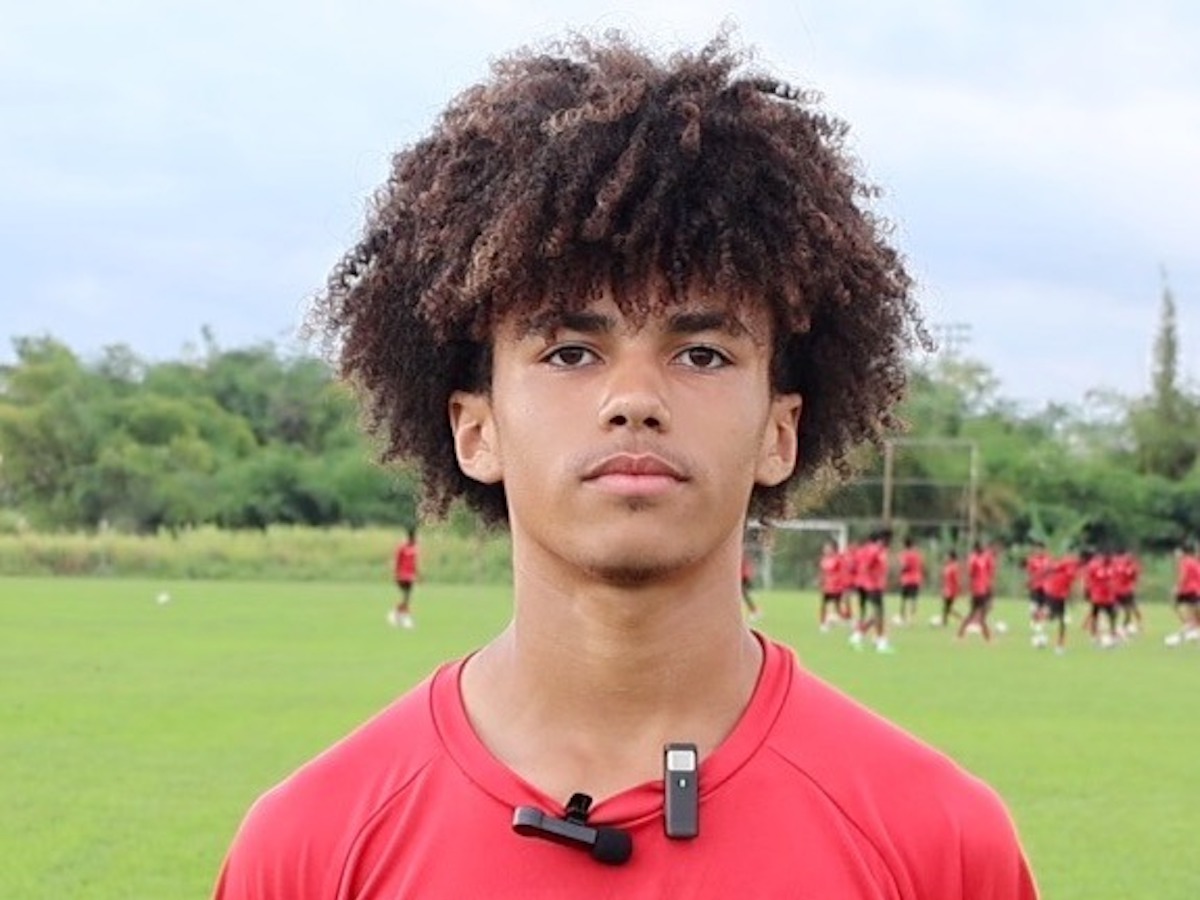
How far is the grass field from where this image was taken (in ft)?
38.0

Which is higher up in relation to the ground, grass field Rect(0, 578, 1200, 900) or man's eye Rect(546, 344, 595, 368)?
man's eye Rect(546, 344, 595, 368)

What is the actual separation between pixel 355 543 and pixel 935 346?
196ft

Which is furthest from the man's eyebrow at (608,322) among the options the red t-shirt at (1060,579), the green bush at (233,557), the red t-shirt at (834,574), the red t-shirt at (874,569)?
the green bush at (233,557)

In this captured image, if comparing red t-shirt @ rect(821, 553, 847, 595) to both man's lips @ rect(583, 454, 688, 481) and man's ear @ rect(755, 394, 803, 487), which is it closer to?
man's ear @ rect(755, 394, 803, 487)

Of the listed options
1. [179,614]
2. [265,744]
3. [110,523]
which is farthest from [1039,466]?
[265,744]

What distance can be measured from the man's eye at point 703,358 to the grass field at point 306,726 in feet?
26.0

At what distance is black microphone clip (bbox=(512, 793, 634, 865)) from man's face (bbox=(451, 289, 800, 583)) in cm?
32

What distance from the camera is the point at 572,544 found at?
9.45 feet

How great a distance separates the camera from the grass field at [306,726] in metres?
11.6

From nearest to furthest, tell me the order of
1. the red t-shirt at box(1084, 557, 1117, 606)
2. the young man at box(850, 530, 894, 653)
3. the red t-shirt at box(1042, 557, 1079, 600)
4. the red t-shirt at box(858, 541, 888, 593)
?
1. the young man at box(850, 530, 894, 653)
2. the red t-shirt at box(858, 541, 888, 593)
3. the red t-shirt at box(1084, 557, 1117, 606)
4. the red t-shirt at box(1042, 557, 1079, 600)

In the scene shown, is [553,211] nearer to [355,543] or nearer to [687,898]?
[687,898]

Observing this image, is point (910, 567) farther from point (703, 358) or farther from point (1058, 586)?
point (703, 358)

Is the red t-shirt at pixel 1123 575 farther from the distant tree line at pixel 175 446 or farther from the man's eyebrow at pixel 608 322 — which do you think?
the distant tree line at pixel 175 446

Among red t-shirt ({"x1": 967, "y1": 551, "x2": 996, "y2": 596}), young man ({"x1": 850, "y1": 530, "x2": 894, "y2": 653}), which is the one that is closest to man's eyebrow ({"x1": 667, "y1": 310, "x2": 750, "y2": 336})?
young man ({"x1": 850, "y1": 530, "x2": 894, "y2": 653})
